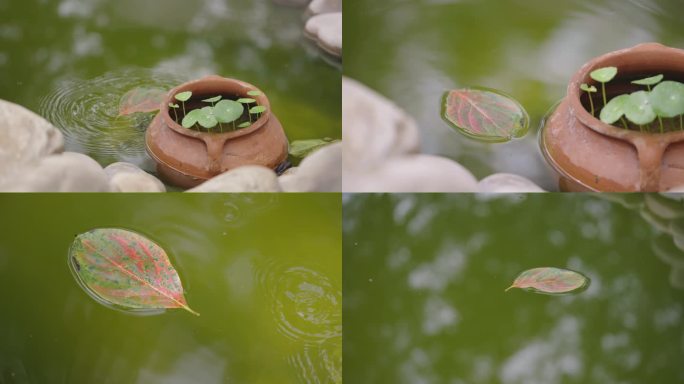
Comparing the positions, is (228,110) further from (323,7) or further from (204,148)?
(323,7)

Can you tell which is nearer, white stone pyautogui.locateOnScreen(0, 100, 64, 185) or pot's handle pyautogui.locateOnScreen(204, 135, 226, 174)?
white stone pyautogui.locateOnScreen(0, 100, 64, 185)

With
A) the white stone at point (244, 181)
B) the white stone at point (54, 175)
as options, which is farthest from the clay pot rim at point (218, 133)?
the white stone at point (54, 175)

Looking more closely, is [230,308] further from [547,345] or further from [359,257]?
[547,345]

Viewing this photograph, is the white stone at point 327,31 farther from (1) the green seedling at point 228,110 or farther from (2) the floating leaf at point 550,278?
(2) the floating leaf at point 550,278

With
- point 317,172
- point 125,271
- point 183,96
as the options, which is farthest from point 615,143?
point 125,271

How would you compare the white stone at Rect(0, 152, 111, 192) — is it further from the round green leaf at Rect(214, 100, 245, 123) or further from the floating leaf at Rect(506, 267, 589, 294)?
the floating leaf at Rect(506, 267, 589, 294)

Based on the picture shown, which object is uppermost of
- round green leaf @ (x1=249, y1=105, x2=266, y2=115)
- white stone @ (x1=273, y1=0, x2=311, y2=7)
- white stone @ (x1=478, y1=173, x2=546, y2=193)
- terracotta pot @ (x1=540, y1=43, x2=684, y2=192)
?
terracotta pot @ (x1=540, y1=43, x2=684, y2=192)

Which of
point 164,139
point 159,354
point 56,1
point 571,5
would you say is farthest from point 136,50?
point 571,5

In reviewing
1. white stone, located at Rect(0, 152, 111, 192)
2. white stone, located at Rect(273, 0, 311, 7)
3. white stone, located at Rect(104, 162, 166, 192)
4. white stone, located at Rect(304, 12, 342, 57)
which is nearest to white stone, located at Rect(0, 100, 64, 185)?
white stone, located at Rect(0, 152, 111, 192)

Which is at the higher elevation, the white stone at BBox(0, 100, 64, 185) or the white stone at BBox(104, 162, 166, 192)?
the white stone at BBox(0, 100, 64, 185)
